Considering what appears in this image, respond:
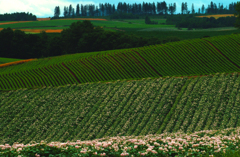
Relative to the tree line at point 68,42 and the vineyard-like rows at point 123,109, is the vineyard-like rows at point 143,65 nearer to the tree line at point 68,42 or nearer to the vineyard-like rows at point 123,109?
the vineyard-like rows at point 123,109

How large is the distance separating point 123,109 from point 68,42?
91947mm

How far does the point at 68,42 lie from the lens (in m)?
124

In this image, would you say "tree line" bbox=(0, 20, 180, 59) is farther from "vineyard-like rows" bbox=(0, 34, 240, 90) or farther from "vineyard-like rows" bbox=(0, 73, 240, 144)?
"vineyard-like rows" bbox=(0, 73, 240, 144)

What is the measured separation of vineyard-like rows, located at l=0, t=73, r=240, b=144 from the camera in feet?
104

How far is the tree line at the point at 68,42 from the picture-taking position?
11531 cm

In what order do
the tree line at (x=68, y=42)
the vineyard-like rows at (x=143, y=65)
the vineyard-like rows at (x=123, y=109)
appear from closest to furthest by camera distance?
the vineyard-like rows at (x=123, y=109) < the vineyard-like rows at (x=143, y=65) < the tree line at (x=68, y=42)

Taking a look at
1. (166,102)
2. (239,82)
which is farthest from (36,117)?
(239,82)

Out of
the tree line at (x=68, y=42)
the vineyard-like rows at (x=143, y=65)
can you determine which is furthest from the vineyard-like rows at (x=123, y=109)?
the tree line at (x=68, y=42)

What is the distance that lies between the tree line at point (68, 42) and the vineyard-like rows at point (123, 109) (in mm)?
70278

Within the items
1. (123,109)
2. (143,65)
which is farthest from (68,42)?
(123,109)

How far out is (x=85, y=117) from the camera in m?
36.3

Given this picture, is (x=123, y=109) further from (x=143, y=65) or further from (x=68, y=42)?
(x=68, y=42)

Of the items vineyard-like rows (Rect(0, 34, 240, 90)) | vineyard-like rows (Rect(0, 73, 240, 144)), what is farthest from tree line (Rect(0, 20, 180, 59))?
vineyard-like rows (Rect(0, 73, 240, 144))

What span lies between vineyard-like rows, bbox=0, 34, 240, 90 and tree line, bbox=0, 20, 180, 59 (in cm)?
4076
